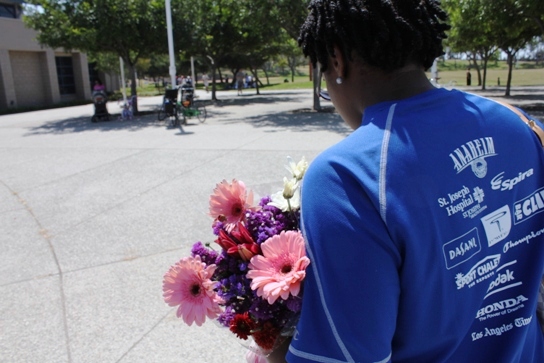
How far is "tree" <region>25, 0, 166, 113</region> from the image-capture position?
18000 mm

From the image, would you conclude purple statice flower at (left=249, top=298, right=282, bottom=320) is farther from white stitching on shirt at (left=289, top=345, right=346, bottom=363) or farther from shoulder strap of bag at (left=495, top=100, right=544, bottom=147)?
shoulder strap of bag at (left=495, top=100, right=544, bottom=147)

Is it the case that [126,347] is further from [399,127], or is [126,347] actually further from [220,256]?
[399,127]

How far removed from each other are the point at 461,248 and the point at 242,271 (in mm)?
576

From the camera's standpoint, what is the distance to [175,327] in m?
3.50

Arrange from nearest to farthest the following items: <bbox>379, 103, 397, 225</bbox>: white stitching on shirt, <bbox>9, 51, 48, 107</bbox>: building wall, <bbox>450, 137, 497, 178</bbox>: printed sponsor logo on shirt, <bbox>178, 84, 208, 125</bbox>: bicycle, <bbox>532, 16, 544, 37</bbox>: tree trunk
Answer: <bbox>379, 103, 397, 225</bbox>: white stitching on shirt
<bbox>450, 137, 497, 178</bbox>: printed sponsor logo on shirt
<bbox>532, 16, 544, 37</bbox>: tree trunk
<bbox>178, 84, 208, 125</bbox>: bicycle
<bbox>9, 51, 48, 107</bbox>: building wall

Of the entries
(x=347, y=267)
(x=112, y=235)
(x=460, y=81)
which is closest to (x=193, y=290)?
(x=347, y=267)

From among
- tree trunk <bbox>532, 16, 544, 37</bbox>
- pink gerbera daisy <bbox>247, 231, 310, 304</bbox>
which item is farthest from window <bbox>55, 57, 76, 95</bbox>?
pink gerbera daisy <bbox>247, 231, 310, 304</bbox>

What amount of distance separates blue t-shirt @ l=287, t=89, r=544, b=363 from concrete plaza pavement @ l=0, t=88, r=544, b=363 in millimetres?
812

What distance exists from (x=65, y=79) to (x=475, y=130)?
38.2 m

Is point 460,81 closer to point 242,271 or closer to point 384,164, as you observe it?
point 242,271

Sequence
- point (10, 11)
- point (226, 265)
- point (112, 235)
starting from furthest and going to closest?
point (10, 11) → point (112, 235) → point (226, 265)

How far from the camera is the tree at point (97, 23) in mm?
18000

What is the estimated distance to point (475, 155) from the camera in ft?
3.43

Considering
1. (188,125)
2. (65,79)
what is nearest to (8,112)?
(65,79)
